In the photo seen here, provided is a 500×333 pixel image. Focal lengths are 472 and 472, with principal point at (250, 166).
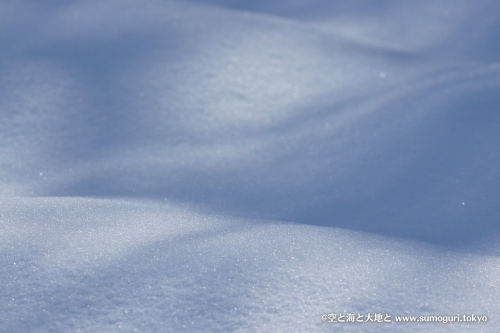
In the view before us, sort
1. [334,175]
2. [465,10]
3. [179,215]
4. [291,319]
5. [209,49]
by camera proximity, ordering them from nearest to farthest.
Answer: [291,319], [179,215], [334,175], [209,49], [465,10]

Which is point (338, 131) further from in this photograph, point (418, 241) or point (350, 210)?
point (418, 241)

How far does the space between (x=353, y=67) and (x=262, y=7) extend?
Answer: 39cm

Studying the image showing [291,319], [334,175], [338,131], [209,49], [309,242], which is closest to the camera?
[291,319]

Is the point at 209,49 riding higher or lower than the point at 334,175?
higher

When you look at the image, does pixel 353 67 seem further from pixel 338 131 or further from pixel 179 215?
pixel 179 215

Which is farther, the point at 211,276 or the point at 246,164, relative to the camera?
the point at 246,164

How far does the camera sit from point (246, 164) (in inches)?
43.5

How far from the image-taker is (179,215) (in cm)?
94

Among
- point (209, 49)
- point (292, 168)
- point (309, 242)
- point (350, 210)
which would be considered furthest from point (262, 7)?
point (309, 242)

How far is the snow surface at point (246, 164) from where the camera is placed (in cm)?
72

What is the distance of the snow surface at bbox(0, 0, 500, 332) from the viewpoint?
2.35 feet

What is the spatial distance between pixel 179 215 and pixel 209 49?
2.08ft

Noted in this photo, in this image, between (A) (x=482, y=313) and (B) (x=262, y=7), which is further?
Answer: (B) (x=262, y=7)

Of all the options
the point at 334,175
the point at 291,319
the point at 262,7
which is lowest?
the point at 291,319
